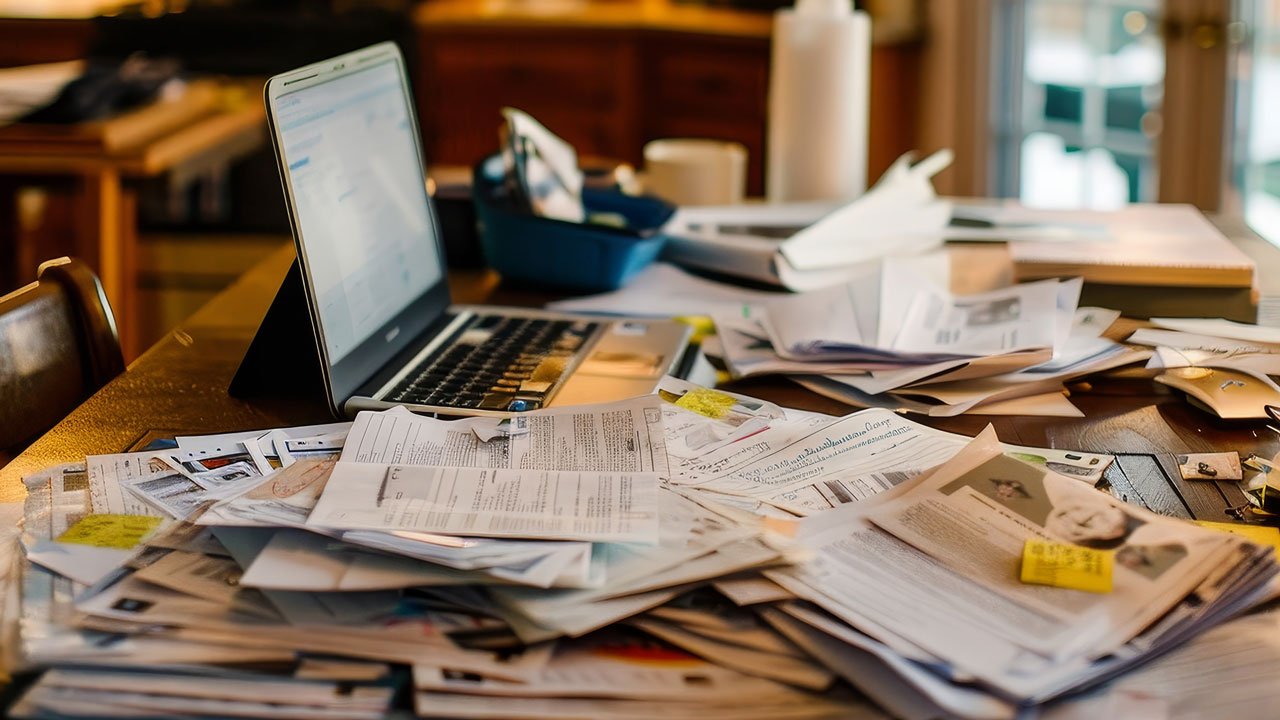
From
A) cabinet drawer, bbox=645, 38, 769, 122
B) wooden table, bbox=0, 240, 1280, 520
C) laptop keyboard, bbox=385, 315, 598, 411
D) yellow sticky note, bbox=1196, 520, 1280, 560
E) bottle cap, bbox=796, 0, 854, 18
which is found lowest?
yellow sticky note, bbox=1196, 520, 1280, 560

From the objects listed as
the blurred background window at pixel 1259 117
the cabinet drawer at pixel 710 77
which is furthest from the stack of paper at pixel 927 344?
the cabinet drawer at pixel 710 77

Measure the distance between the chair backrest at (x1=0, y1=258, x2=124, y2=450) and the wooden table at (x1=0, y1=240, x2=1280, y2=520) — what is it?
0.05 meters

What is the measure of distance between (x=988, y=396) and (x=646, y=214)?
2.13 feet

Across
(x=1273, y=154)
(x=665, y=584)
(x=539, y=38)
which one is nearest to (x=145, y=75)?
(x=539, y=38)

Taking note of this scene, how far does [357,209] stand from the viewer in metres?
1.04

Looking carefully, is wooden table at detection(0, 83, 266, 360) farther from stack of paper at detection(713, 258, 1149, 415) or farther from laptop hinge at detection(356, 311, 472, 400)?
stack of paper at detection(713, 258, 1149, 415)

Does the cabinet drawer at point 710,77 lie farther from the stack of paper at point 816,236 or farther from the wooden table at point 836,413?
the wooden table at point 836,413

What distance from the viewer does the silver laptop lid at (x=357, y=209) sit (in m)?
0.93

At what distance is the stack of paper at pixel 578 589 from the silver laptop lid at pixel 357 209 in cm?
16

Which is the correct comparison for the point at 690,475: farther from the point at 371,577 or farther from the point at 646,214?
the point at 646,214

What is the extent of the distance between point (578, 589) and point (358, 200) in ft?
1.70

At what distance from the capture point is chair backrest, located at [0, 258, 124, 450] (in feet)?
3.45

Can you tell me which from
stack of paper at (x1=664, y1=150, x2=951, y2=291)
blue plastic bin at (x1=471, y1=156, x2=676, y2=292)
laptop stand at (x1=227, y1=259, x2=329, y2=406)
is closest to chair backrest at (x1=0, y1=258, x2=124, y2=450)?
laptop stand at (x1=227, y1=259, x2=329, y2=406)

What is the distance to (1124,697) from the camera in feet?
1.95
